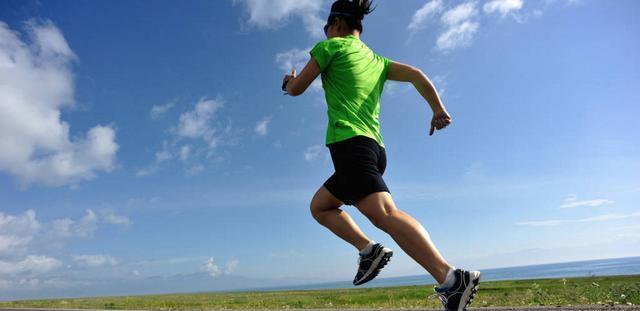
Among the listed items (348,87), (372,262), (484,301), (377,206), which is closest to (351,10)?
(348,87)

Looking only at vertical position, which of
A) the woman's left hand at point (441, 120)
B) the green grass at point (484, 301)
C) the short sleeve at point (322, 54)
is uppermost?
the short sleeve at point (322, 54)

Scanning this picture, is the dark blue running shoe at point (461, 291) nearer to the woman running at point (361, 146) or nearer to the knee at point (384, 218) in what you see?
the woman running at point (361, 146)

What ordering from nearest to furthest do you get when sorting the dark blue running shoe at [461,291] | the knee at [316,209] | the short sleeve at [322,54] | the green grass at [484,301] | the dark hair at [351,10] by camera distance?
the dark blue running shoe at [461,291] < the short sleeve at [322,54] < the knee at [316,209] < the dark hair at [351,10] < the green grass at [484,301]

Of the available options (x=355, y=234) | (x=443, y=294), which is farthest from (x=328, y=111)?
(x=443, y=294)

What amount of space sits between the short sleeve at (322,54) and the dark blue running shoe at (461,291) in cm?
190

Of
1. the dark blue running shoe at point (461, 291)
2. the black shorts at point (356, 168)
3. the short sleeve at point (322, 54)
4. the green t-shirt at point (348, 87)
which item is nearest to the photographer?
the dark blue running shoe at point (461, 291)

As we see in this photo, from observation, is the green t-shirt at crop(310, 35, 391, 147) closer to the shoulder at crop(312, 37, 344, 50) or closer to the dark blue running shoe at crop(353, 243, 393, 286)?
the shoulder at crop(312, 37, 344, 50)

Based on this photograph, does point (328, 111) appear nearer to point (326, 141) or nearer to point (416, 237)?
point (326, 141)

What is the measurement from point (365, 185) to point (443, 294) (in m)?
0.93

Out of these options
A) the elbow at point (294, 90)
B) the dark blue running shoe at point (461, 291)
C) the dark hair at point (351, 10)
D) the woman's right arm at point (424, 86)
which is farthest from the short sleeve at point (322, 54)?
the dark blue running shoe at point (461, 291)

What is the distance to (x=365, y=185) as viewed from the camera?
338 cm

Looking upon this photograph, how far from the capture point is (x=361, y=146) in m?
3.48

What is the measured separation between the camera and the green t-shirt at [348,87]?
12.0ft

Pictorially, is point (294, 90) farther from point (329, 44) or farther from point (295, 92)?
point (329, 44)
